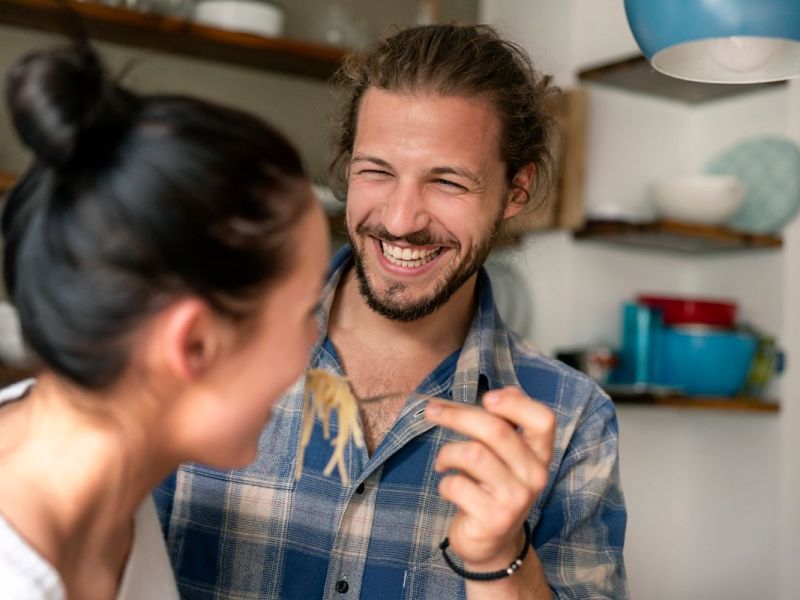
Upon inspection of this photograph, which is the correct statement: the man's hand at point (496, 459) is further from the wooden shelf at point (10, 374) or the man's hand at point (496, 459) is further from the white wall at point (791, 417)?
the white wall at point (791, 417)

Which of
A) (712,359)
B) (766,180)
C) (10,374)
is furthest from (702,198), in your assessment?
(10,374)

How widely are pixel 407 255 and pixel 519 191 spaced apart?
388mm

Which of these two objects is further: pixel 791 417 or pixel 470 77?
pixel 791 417

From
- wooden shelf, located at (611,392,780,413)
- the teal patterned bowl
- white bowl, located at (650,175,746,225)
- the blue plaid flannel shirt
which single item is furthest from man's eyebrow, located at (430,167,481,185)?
the teal patterned bowl

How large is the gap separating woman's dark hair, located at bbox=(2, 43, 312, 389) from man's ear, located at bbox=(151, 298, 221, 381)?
0.04ft

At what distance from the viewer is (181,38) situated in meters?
3.10

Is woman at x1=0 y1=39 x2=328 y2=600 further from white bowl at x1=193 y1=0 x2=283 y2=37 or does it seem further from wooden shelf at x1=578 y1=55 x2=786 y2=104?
wooden shelf at x1=578 y1=55 x2=786 y2=104

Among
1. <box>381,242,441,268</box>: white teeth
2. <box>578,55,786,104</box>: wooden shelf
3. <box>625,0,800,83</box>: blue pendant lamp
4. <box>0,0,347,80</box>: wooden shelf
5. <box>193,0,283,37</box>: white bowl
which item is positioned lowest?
<box>381,242,441,268</box>: white teeth

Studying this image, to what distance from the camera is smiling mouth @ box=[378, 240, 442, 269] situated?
1.81m

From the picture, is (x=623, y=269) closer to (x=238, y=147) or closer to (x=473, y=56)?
(x=473, y=56)

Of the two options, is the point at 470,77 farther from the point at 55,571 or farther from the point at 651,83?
the point at 651,83

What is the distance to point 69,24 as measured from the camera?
0.98m

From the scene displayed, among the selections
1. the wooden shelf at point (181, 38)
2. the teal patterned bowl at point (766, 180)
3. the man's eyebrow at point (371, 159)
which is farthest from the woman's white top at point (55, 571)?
the teal patterned bowl at point (766, 180)

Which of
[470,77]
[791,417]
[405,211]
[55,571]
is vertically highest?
[470,77]
